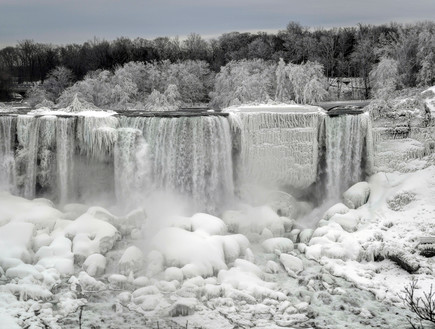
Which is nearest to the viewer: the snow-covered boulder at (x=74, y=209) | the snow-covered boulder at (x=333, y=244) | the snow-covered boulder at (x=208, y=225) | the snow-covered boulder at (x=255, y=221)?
the snow-covered boulder at (x=333, y=244)

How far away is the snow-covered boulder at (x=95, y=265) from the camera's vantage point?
15570 mm

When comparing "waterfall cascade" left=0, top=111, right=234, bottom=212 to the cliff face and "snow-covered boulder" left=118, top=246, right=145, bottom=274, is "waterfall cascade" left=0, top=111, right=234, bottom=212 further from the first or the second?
the cliff face

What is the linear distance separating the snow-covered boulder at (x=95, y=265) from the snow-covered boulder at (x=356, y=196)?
9.96 metres

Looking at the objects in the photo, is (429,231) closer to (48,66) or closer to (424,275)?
(424,275)

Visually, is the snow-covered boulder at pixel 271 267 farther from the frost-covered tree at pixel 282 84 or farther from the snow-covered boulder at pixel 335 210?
the frost-covered tree at pixel 282 84

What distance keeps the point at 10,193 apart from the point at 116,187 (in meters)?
4.37

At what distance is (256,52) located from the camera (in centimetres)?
4612

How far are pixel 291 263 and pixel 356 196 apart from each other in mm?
5474

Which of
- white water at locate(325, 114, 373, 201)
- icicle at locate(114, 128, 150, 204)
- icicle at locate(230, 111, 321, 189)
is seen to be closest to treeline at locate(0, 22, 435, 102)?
white water at locate(325, 114, 373, 201)

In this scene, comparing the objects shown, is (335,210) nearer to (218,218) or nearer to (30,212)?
(218,218)

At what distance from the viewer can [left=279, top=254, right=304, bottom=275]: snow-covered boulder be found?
16125 millimetres

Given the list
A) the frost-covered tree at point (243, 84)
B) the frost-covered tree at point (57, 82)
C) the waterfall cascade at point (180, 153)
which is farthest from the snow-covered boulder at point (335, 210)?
the frost-covered tree at point (57, 82)

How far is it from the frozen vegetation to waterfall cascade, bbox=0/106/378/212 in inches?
2.2

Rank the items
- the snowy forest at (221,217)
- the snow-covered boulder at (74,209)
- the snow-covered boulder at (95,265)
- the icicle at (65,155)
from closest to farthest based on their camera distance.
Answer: the snowy forest at (221,217)
the snow-covered boulder at (95,265)
the snow-covered boulder at (74,209)
the icicle at (65,155)
